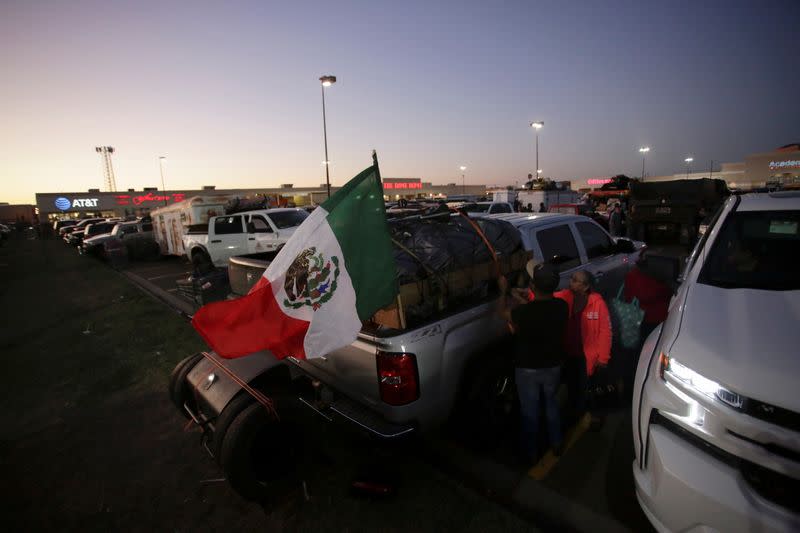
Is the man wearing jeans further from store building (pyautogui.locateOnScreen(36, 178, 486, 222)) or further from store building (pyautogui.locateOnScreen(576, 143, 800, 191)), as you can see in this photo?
store building (pyautogui.locateOnScreen(576, 143, 800, 191))

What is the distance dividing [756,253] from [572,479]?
7.68ft

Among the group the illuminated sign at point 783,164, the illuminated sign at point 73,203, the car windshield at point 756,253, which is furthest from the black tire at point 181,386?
the illuminated sign at point 783,164

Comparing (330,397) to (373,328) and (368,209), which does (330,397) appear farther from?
(368,209)

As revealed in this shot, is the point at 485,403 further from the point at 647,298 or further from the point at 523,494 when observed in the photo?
the point at 647,298

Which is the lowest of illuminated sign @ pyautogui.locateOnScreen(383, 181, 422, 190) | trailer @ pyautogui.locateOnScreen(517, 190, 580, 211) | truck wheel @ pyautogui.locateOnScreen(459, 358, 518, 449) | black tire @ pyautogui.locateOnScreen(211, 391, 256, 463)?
truck wheel @ pyautogui.locateOnScreen(459, 358, 518, 449)

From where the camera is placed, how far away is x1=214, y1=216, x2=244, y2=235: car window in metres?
12.1

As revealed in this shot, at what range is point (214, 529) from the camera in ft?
8.96

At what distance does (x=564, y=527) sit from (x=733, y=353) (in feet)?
5.32

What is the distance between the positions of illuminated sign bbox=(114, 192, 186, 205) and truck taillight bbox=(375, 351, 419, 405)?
69928 millimetres

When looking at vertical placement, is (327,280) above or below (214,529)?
above

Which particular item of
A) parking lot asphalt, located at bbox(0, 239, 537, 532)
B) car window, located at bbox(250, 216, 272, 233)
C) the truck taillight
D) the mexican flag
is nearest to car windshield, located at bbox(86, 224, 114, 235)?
car window, located at bbox(250, 216, 272, 233)

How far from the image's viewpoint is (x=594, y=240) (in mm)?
5320

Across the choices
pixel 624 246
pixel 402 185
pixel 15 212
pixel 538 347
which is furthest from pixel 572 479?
pixel 15 212

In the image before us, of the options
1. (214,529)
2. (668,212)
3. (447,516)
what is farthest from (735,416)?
(668,212)
